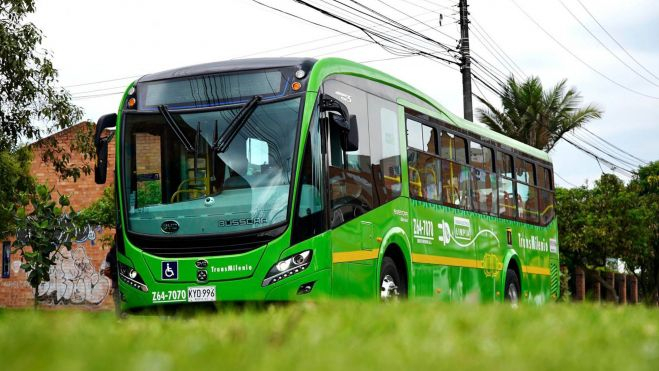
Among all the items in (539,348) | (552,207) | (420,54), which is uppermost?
(420,54)

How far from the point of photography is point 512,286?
19.0 meters

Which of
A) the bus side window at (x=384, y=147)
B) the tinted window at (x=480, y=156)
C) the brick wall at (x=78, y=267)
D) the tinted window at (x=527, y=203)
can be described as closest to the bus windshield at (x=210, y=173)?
the bus side window at (x=384, y=147)

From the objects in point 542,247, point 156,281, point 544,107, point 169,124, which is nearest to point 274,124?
point 169,124

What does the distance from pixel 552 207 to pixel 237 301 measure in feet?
39.7

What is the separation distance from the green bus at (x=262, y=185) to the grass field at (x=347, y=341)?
4.33 m

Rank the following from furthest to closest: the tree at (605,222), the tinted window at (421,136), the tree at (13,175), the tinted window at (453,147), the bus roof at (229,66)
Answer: the tree at (605,222), the tree at (13,175), the tinted window at (453,147), the tinted window at (421,136), the bus roof at (229,66)

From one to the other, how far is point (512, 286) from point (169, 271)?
8.46 metres

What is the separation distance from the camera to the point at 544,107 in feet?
147

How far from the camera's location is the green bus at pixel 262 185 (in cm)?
1184

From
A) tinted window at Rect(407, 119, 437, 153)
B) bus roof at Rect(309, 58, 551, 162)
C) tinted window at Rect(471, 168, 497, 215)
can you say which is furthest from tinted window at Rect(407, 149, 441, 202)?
tinted window at Rect(471, 168, 497, 215)

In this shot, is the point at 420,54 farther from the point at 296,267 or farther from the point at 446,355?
the point at 446,355

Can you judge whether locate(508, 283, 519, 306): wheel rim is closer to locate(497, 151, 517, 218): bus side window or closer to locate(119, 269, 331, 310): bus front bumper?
locate(497, 151, 517, 218): bus side window

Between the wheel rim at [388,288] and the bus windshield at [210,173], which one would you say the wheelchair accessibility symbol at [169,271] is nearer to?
the bus windshield at [210,173]

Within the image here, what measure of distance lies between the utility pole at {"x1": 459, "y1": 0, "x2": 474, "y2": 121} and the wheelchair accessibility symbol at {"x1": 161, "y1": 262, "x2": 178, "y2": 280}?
1706cm
